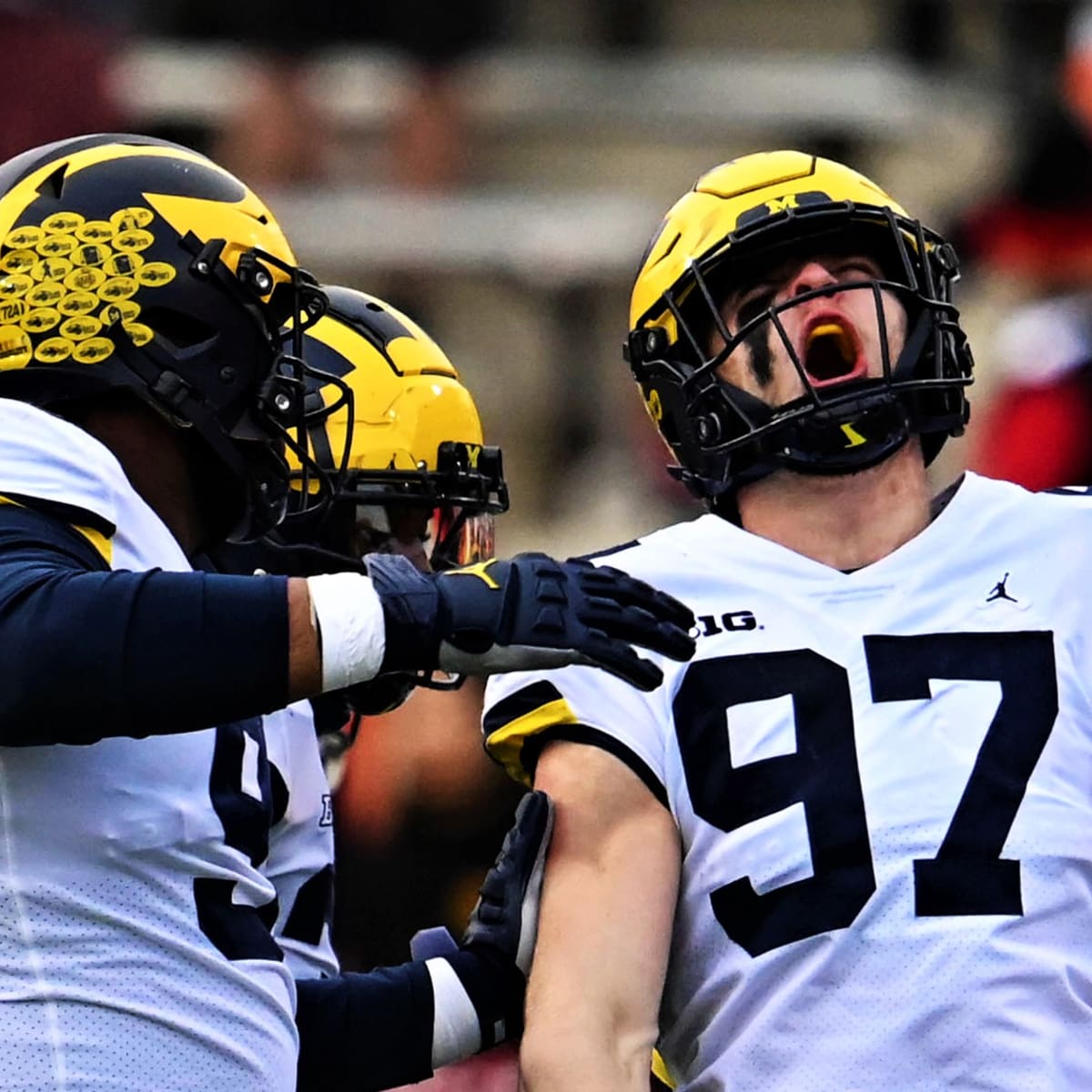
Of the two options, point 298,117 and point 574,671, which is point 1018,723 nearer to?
point 574,671

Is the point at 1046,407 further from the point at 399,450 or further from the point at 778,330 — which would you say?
the point at 778,330

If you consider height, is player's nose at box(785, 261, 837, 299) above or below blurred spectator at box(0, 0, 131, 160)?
below

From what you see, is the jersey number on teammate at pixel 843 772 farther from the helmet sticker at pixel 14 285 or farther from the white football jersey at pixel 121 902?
the helmet sticker at pixel 14 285

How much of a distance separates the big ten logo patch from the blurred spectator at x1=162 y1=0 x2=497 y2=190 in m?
8.34

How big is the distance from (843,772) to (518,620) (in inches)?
24.6

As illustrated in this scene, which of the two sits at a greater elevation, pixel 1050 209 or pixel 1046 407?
pixel 1050 209

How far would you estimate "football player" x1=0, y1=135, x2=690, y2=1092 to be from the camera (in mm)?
2613

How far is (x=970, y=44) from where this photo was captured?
1278cm

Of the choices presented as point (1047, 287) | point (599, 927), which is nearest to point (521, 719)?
point (599, 927)

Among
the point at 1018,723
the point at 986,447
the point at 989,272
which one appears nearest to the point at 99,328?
the point at 1018,723

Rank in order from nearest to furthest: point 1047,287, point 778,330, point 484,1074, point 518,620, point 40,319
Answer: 1. point 518,620
2. point 40,319
3. point 778,330
4. point 484,1074
5. point 1047,287

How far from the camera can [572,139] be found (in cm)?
1237

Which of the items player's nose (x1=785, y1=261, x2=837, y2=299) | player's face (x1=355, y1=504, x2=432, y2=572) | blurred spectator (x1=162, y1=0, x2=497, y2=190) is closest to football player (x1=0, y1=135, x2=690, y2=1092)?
player's nose (x1=785, y1=261, x2=837, y2=299)

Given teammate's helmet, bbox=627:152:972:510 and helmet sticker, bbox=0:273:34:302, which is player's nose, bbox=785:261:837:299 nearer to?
teammate's helmet, bbox=627:152:972:510
